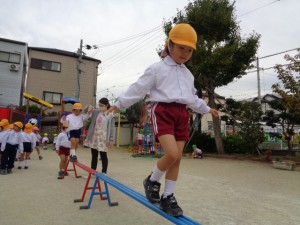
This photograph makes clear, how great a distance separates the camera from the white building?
21078 mm

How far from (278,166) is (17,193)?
8.61 metres

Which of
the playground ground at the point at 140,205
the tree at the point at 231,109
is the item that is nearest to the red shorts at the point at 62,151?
the playground ground at the point at 140,205

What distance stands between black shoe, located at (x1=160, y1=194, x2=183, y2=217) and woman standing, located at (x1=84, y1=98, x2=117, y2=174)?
11.7ft

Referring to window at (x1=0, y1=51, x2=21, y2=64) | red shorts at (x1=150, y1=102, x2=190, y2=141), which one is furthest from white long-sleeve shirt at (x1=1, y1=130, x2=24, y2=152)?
window at (x1=0, y1=51, x2=21, y2=64)

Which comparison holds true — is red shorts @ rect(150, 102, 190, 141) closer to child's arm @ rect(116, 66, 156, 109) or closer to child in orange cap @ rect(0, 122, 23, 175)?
child's arm @ rect(116, 66, 156, 109)

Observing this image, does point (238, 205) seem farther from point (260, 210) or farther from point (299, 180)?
point (299, 180)

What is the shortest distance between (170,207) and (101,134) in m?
3.79

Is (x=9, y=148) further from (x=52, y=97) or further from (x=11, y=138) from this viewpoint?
(x=52, y=97)

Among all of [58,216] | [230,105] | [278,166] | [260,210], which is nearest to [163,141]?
[58,216]

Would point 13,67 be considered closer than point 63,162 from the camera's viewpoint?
No

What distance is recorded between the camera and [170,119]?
249 cm

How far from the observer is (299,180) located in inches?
287

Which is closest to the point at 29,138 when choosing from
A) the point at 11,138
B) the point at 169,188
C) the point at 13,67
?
the point at 11,138

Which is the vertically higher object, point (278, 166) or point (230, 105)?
point (230, 105)
